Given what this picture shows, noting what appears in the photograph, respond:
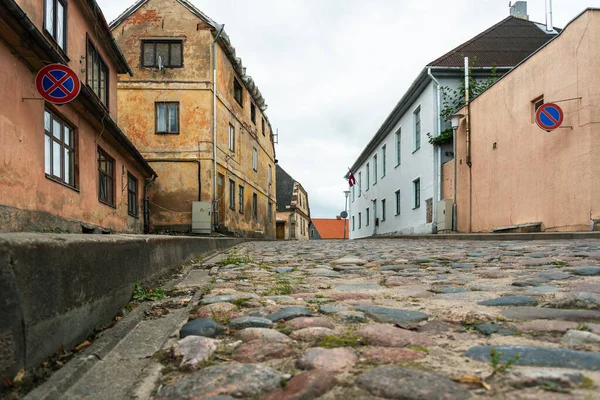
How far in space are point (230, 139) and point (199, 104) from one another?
285 cm

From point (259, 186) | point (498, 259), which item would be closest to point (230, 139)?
point (259, 186)

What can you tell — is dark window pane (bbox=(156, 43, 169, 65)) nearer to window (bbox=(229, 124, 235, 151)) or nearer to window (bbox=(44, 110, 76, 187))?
window (bbox=(229, 124, 235, 151))

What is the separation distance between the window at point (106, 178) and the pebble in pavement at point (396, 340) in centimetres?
926

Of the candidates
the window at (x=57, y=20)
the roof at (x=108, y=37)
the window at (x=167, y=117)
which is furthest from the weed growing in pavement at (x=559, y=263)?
the window at (x=167, y=117)

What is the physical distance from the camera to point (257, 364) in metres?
1.59

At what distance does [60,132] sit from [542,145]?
34.2 feet

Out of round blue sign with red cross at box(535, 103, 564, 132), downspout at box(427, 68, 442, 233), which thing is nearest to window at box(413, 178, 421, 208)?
downspout at box(427, 68, 442, 233)

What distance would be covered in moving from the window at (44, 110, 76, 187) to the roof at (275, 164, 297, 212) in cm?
2958

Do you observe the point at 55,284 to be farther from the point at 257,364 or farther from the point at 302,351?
the point at 302,351

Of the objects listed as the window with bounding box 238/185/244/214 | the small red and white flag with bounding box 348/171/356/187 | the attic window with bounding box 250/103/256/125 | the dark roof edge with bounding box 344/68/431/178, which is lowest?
the window with bounding box 238/185/244/214

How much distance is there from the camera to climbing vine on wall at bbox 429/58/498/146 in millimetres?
16656

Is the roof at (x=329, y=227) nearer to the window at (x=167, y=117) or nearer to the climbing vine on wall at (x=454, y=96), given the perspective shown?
the window at (x=167, y=117)

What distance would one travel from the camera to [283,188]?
41125 millimetres

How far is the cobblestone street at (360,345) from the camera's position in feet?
4.45
